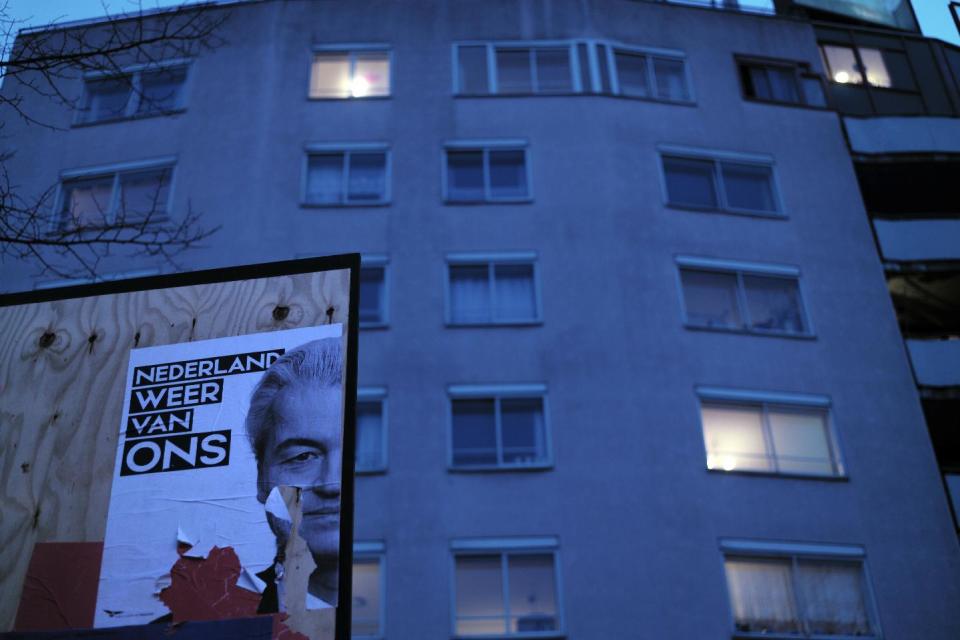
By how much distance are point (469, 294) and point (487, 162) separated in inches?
148

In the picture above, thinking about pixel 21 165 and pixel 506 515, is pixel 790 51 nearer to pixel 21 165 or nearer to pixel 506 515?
pixel 506 515

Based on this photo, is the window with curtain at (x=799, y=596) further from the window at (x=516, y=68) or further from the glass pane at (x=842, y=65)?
the glass pane at (x=842, y=65)

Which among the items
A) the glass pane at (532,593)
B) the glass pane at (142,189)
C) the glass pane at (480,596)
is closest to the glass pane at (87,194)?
the glass pane at (142,189)

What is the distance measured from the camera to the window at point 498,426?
65.3 feet

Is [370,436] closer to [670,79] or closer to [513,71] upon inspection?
[513,71]

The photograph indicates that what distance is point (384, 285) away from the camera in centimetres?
2178

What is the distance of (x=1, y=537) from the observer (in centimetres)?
707

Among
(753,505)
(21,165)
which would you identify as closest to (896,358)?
(753,505)

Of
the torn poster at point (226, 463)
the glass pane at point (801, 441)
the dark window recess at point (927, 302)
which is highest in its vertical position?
the dark window recess at point (927, 302)

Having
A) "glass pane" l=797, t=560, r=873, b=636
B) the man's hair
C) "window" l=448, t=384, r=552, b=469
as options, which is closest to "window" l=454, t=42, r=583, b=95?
"window" l=448, t=384, r=552, b=469

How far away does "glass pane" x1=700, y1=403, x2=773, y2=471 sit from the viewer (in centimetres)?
2020

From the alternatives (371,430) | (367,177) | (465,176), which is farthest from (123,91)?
(371,430)

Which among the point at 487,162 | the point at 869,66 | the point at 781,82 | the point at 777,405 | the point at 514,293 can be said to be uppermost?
the point at 869,66

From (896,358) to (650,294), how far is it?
5.79m
